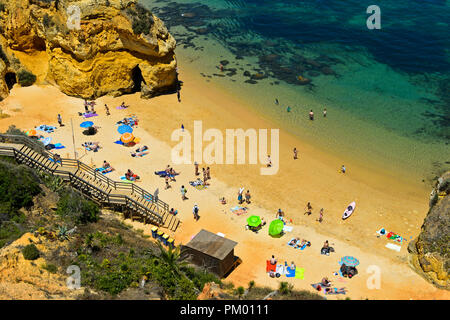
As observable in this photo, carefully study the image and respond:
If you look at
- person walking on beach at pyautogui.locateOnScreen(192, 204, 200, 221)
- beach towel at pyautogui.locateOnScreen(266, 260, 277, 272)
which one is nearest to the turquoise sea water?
person walking on beach at pyautogui.locateOnScreen(192, 204, 200, 221)

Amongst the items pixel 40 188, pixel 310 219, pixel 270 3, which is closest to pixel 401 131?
pixel 310 219

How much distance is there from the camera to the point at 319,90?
Answer: 46719 mm

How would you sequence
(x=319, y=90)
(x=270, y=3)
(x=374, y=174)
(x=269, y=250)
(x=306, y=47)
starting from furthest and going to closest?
(x=270, y=3)
(x=306, y=47)
(x=319, y=90)
(x=374, y=174)
(x=269, y=250)

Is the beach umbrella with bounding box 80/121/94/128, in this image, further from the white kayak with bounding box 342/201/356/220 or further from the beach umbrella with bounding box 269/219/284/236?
the white kayak with bounding box 342/201/356/220

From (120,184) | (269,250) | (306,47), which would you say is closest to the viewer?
(269,250)

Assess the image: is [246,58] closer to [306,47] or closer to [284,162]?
[306,47]

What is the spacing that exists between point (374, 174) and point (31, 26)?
33.5 m

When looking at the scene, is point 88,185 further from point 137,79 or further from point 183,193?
point 137,79

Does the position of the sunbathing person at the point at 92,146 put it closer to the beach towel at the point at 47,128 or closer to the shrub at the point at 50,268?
the beach towel at the point at 47,128

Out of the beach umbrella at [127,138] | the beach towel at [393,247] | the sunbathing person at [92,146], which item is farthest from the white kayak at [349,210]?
the sunbathing person at [92,146]

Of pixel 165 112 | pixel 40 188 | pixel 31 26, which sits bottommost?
pixel 165 112

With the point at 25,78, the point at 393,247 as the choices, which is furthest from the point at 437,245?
the point at 25,78

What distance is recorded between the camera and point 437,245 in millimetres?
24406

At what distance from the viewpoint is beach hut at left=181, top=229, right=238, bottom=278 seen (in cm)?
2345
